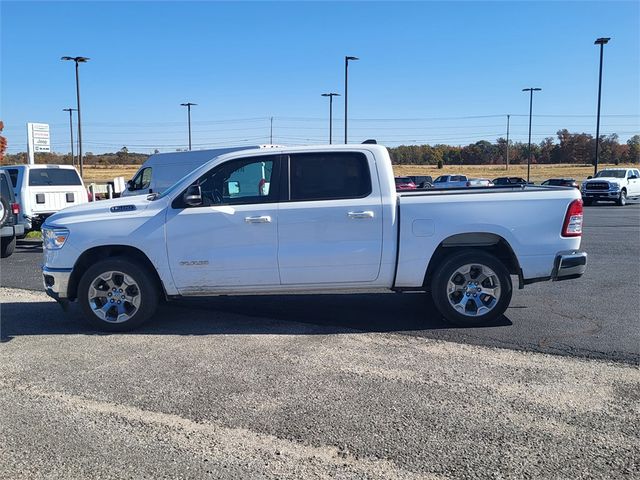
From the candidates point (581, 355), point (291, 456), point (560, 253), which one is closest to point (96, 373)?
point (291, 456)

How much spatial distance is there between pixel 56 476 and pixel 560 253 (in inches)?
201

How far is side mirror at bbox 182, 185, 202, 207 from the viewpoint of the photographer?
607cm

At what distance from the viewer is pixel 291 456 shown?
3527 millimetres

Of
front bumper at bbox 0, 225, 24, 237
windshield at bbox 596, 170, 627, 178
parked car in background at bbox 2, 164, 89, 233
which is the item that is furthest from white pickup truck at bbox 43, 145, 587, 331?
windshield at bbox 596, 170, 627, 178

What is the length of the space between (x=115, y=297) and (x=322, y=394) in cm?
285

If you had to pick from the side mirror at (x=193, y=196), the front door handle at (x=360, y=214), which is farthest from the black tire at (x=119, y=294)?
Answer: the front door handle at (x=360, y=214)

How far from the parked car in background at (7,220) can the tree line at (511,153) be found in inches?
3773

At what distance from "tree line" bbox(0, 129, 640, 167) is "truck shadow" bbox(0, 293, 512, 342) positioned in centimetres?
9975

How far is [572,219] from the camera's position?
618cm

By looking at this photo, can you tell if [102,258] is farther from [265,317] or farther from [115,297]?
[265,317]

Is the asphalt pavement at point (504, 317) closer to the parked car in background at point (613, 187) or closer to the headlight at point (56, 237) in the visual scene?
the headlight at point (56, 237)

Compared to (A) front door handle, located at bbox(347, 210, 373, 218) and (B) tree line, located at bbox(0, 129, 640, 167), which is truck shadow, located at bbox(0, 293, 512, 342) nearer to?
(A) front door handle, located at bbox(347, 210, 373, 218)

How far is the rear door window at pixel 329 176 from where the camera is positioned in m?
6.20

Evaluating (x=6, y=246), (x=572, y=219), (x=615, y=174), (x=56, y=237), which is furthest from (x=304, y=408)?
(x=615, y=174)
